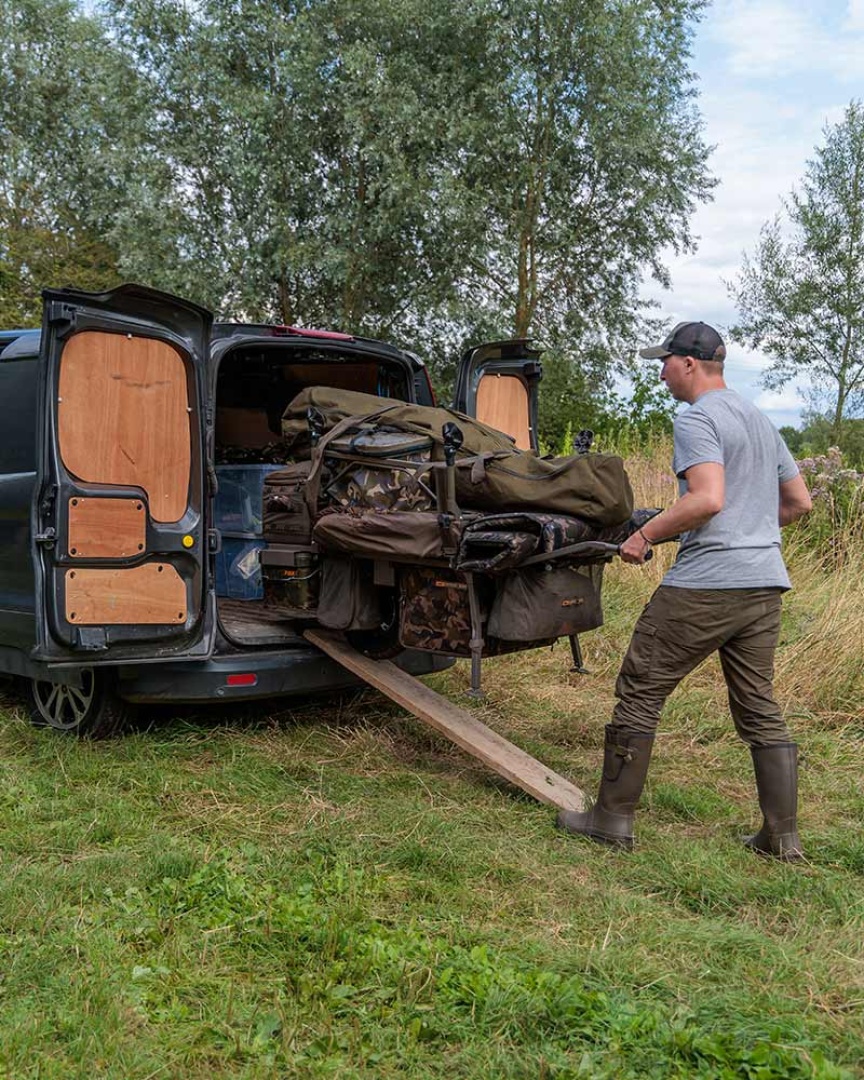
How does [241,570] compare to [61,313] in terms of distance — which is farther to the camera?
[241,570]

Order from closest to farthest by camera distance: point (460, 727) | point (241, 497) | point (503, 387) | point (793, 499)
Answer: point (793, 499)
point (460, 727)
point (241, 497)
point (503, 387)

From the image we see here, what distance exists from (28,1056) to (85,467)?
2511 mm

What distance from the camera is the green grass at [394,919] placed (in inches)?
101

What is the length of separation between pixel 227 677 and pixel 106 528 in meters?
0.91

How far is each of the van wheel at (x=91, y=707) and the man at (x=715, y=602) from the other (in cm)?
232

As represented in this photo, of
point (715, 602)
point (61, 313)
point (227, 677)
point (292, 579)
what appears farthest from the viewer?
point (292, 579)

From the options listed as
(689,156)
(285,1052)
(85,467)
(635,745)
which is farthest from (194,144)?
(285,1052)

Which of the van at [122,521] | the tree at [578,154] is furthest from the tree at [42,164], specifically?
the van at [122,521]

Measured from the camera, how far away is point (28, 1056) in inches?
98.0

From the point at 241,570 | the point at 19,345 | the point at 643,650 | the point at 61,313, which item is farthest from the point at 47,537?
the point at 643,650

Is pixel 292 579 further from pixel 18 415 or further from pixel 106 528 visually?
pixel 18 415

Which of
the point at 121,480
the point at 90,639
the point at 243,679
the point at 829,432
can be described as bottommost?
the point at 243,679

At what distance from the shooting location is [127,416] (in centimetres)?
456

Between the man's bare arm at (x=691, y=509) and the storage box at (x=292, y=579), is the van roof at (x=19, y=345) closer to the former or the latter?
the storage box at (x=292, y=579)
